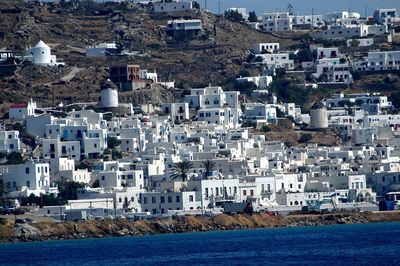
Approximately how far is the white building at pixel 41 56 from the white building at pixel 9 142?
22.7 m

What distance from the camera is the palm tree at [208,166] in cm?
11749

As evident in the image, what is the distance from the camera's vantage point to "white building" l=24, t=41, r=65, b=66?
148500 mm

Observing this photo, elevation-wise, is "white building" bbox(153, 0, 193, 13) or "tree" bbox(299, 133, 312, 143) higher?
"white building" bbox(153, 0, 193, 13)

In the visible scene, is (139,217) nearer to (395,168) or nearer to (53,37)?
(395,168)

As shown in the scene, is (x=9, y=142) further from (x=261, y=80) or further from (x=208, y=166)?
(x=261, y=80)

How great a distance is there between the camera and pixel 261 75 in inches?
6196

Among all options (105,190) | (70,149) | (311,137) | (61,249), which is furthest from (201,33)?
(61,249)

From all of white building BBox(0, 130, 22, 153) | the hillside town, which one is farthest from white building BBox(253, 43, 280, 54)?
white building BBox(0, 130, 22, 153)

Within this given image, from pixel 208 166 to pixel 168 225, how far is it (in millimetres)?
9066

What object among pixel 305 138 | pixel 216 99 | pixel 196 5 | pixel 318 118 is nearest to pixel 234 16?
pixel 196 5

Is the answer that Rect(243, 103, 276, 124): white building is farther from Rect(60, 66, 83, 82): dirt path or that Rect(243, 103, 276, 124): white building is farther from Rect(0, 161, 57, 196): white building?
Rect(0, 161, 57, 196): white building

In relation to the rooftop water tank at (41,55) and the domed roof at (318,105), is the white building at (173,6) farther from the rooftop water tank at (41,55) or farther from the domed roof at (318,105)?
the rooftop water tank at (41,55)

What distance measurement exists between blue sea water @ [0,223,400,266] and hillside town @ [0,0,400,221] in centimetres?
505

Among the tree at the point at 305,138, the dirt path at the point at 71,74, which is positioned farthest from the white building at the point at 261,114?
the dirt path at the point at 71,74
